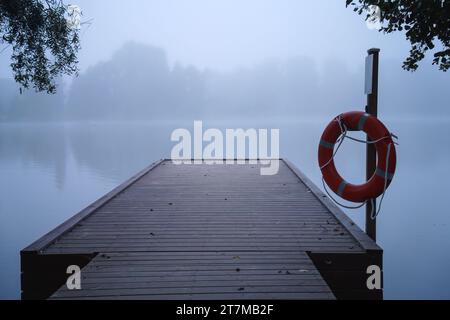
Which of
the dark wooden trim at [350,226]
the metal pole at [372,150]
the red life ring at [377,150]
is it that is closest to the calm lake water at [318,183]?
the dark wooden trim at [350,226]

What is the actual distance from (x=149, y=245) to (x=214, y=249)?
1.75 ft

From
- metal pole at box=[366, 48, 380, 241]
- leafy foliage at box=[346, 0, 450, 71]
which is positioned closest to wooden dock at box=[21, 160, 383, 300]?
metal pole at box=[366, 48, 380, 241]

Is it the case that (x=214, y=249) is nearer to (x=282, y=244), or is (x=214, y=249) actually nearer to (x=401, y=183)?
(x=282, y=244)

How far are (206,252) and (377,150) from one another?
1897 mm

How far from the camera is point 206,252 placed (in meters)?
3.18

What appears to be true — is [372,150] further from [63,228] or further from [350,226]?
[63,228]

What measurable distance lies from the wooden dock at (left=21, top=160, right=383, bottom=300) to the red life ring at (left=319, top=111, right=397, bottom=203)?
30 centimetres

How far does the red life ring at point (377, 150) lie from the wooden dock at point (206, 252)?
0.98 feet

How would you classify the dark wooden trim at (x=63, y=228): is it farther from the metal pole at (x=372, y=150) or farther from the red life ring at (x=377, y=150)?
the metal pole at (x=372, y=150)

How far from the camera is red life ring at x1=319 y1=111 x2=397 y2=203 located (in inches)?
149

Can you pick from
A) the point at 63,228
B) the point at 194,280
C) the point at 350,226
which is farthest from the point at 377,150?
the point at 63,228

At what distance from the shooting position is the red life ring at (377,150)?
12.4 feet
